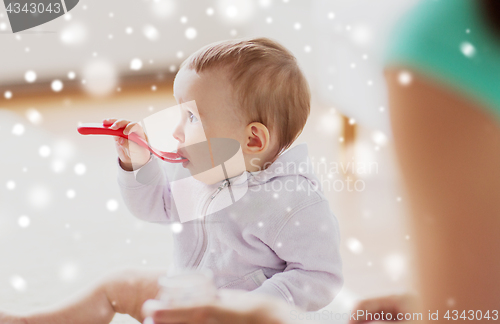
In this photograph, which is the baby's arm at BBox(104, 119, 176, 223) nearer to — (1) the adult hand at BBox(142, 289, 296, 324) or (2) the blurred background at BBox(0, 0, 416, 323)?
(2) the blurred background at BBox(0, 0, 416, 323)

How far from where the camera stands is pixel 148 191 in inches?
29.2

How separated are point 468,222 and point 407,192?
0.36 ft

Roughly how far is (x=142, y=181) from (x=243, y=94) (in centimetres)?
24

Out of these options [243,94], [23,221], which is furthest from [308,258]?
[23,221]

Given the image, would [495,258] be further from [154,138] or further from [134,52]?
[134,52]

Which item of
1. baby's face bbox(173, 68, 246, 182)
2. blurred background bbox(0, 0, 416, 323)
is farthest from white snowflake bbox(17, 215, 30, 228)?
baby's face bbox(173, 68, 246, 182)

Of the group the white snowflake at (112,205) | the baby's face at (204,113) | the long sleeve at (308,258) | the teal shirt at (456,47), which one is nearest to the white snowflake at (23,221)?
the white snowflake at (112,205)

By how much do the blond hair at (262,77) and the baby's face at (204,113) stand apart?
0.5 inches

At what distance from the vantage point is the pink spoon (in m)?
0.63

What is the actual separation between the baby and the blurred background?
0.18 metres

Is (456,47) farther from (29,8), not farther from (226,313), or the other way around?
(29,8)

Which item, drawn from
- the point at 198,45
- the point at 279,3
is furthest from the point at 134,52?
the point at 279,3

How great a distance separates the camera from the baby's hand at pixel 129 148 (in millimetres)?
651

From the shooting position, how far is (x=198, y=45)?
1.03 m
